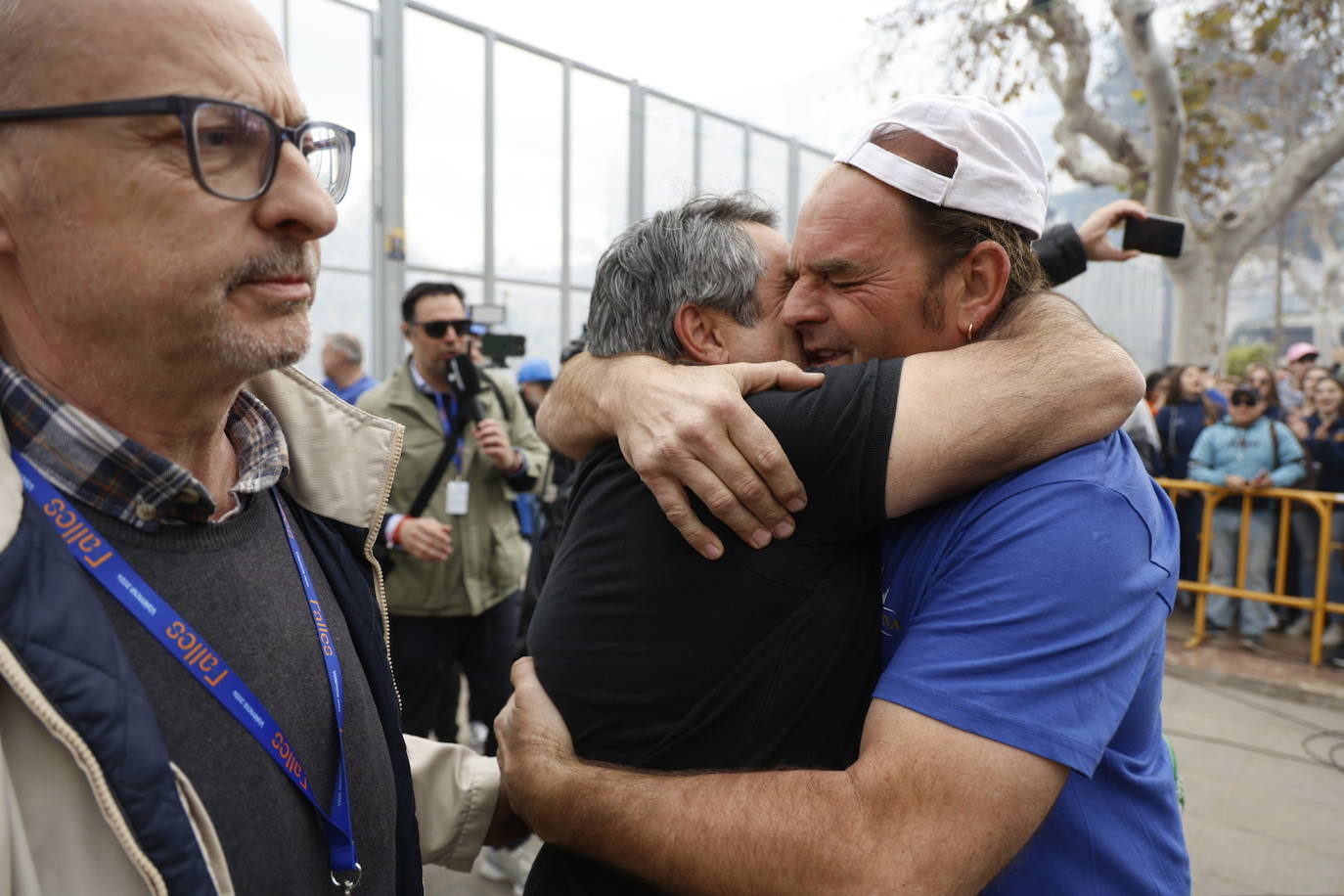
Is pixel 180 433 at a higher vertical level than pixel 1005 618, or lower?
higher

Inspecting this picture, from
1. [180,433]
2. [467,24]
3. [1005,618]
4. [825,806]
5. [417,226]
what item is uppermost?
[467,24]

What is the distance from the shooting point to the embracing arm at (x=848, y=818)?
1199 millimetres

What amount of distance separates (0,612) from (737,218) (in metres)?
1.31

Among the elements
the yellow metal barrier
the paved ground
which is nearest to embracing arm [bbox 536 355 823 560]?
the paved ground

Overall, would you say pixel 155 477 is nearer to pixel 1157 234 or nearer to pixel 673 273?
pixel 673 273

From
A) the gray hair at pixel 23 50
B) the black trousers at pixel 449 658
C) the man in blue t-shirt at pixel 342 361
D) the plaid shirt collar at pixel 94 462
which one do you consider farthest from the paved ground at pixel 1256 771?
the man in blue t-shirt at pixel 342 361

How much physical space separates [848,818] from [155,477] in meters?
1.00

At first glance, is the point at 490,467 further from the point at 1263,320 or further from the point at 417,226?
the point at 1263,320

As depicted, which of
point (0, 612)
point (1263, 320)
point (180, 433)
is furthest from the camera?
point (1263, 320)

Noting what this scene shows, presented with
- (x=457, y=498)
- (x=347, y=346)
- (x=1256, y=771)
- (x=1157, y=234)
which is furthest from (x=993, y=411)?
(x=347, y=346)

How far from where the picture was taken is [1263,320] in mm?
56938

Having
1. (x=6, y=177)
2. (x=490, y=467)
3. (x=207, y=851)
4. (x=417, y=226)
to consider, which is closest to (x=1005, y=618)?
(x=207, y=851)

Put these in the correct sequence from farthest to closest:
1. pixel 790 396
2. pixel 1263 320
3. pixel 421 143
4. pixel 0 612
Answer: pixel 1263 320, pixel 421 143, pixel 790 396, pixel 0 612

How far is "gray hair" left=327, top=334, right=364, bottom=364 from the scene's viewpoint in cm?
620
